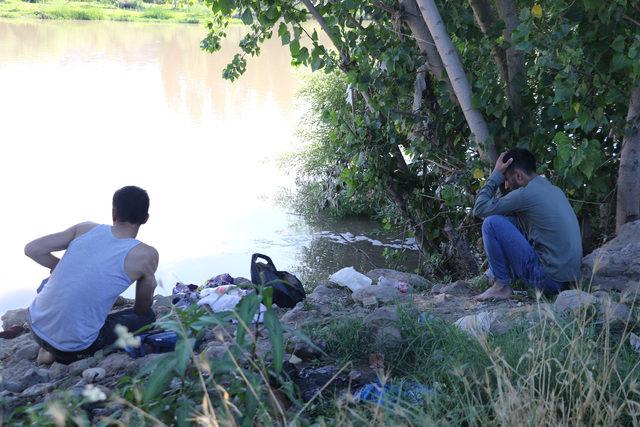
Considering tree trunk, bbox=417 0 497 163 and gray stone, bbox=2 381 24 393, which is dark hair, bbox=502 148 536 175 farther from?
gray stone, bbox=2 381 24 393

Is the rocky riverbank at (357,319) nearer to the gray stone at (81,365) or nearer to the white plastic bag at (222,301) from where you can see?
the gray stone at (81,365)

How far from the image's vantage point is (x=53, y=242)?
187 inches

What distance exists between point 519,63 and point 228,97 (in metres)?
14.6

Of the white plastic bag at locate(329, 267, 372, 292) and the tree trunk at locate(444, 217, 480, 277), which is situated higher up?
the white plastic bag at locate(329, 267, 372, 292)

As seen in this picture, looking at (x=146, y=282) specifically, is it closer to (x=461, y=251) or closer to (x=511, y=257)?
(x=511, y=257)

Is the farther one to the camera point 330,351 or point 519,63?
point 519,63

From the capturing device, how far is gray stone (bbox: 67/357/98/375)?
443 cm

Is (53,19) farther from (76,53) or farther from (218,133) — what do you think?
(218,133)

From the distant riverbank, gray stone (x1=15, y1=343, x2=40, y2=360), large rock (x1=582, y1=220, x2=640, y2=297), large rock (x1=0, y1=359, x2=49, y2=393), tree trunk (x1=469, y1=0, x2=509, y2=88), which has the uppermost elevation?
the distant riverbank

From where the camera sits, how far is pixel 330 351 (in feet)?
13.9

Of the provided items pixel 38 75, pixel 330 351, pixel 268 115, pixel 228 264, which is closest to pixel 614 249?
pixel 330 351

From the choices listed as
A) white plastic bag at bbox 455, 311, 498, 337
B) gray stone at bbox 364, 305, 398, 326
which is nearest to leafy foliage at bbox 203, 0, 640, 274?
white plastic bag at bbox 455, 311, 498, 337

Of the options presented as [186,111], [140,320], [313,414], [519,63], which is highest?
[186,111]

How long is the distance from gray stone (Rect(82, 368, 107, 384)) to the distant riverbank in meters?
33.7
